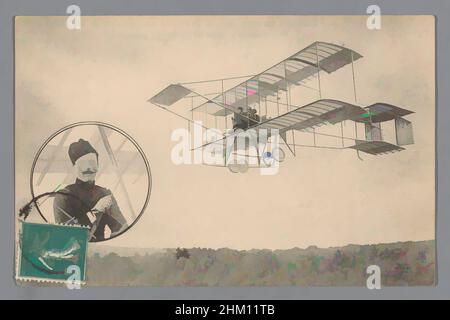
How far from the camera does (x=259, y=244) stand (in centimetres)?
604

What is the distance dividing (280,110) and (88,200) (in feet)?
4.97

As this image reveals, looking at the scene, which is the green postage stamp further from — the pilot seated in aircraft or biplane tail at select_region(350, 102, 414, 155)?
biplane tail at select_region(350, 102, 414, 155)

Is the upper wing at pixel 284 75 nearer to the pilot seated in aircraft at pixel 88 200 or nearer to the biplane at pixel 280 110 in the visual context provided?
the biplane at pixel 280 110

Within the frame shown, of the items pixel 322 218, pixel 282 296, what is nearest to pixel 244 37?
pixel 322 218

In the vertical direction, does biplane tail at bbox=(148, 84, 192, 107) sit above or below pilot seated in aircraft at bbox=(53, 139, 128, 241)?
above

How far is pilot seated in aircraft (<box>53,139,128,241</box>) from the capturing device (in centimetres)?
606

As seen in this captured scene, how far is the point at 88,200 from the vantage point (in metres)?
A: 6.07

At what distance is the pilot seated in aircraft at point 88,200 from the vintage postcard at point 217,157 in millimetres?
10

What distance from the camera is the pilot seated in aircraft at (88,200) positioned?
239 inches

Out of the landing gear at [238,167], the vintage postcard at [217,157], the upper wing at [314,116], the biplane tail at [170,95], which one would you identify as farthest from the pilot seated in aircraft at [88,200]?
the upper wing at [314,116]

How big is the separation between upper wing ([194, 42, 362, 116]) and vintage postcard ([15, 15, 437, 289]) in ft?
0.03

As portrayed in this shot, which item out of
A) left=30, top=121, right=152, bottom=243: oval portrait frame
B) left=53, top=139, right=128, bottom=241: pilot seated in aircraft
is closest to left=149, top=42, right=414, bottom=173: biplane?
left=30, top=121, right=152, bottom=243: oval portrait frame

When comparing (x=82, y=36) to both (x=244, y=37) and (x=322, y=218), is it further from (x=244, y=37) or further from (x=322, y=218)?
(x=322, y=218)

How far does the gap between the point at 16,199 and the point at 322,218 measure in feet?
7.18
